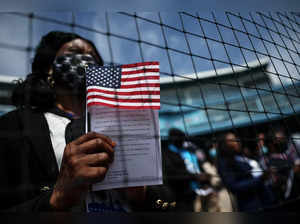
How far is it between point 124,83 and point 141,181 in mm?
232

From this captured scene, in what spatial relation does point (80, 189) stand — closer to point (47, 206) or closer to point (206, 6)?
point (47, 206)

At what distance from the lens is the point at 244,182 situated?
5.40 ft

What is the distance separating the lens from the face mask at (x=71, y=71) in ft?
2.67

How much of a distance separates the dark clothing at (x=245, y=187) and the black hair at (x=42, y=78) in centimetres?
134

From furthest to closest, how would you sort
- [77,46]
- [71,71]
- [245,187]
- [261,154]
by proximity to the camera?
1. [261,154]
2. [245,187]
3. [77,46]
4. [71,71]

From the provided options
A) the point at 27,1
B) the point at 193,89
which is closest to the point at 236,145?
the point at 27,1

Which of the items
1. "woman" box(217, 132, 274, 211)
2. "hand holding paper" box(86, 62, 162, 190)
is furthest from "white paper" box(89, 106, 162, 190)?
"woman" box(217, 132, 274, 211)

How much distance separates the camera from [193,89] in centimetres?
1007

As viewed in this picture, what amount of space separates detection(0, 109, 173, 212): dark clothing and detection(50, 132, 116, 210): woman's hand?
0.14m

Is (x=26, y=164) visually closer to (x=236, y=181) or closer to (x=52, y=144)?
(x=52, y=144)

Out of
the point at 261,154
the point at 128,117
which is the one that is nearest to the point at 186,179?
the point at 261,154

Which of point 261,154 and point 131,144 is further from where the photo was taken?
point 261,154

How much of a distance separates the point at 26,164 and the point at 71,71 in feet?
1.31

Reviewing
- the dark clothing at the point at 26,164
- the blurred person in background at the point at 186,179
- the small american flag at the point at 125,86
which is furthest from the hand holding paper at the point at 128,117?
the blurred person in background at the point at 186,179
